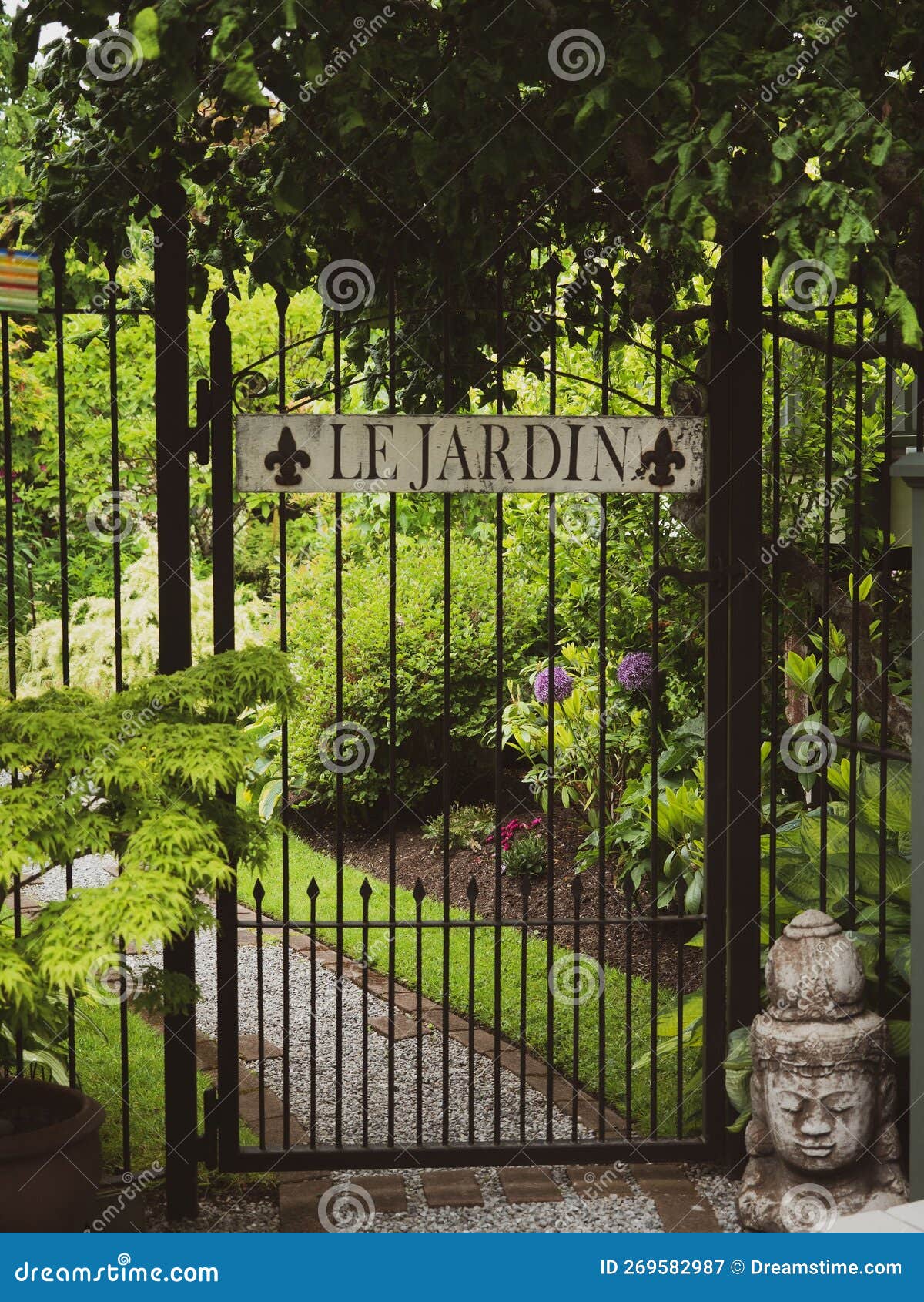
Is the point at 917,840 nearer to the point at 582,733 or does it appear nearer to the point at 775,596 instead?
the point at 775,596

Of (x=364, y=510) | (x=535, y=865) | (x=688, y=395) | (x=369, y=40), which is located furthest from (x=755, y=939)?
(x=364, y=510)

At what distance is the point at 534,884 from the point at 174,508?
4.29 metres

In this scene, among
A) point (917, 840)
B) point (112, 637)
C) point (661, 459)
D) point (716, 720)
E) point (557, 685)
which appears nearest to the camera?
point (917, 840)

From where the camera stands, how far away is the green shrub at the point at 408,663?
840 centimetres

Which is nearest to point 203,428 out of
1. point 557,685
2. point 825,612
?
point 825,612

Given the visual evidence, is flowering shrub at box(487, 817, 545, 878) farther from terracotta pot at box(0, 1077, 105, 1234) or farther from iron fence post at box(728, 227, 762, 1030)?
terracotta pot at box(0, 1077, 105, 1234)

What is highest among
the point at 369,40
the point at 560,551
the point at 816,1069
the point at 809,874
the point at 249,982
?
the point at 369,40

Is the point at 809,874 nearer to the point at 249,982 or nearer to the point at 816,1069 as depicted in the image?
the point at 816,1069

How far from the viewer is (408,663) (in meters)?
8.40

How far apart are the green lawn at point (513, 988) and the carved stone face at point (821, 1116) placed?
670 mm

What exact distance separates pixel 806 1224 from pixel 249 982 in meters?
3.51

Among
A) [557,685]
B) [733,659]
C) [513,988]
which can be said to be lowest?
[513,988]

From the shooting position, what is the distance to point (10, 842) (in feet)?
9.55

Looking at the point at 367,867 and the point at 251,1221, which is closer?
the point at 251,1221
